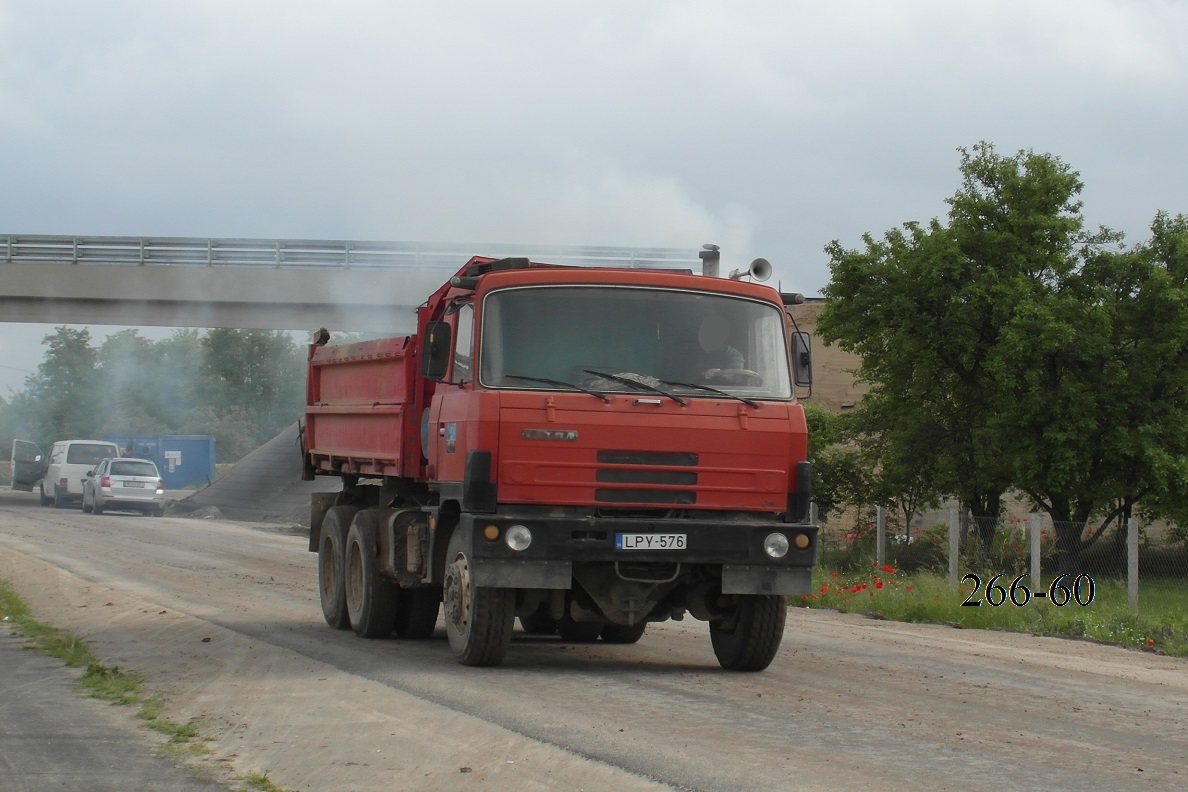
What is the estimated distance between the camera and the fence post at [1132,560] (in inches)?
766

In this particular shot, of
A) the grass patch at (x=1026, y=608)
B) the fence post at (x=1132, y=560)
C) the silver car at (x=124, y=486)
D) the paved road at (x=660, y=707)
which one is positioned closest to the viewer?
the paved road at (x=660, y=707)

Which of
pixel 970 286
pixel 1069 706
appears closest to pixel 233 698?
pixel 1069 706

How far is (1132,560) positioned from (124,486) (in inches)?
1161

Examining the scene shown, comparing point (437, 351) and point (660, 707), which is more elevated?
point (437, 351)

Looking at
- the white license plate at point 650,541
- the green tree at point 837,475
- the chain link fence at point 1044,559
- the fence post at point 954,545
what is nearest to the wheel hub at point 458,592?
the white license plate at point 650,541

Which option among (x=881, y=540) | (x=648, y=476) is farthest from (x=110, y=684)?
(x=881, y=540)

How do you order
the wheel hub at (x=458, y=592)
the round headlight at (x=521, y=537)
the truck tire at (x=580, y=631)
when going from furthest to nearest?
the truck tire at (x=580, y=631)
the wheel hub at (x=458, y=592)
the round headlight at (x=521, y=537)

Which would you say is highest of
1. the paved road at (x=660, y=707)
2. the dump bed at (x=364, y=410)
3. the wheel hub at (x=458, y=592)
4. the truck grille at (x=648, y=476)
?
the dump bed at (x=364, y=410)

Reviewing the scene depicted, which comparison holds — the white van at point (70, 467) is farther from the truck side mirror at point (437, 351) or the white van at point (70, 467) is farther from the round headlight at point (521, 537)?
the round headlight at point (521, 537)

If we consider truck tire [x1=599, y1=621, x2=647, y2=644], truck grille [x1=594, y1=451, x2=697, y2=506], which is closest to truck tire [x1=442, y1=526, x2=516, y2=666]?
truck grille [x1=594, y1=451, x2=697, y2=506]

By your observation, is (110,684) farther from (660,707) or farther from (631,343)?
(631,343)

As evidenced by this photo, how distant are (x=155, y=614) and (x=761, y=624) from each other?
667 cm

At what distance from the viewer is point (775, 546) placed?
1033 cm

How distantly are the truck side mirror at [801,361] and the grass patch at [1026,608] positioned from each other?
12.3ft
